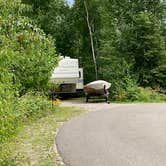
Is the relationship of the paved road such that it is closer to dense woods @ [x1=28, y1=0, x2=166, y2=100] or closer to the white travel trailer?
dense woods @ [x1=28, y1=0, x2=166, y2=100]

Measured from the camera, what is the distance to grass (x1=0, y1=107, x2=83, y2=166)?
8342mm

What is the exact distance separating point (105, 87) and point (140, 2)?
9.92m

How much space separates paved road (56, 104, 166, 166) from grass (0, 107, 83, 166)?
0.27 metres

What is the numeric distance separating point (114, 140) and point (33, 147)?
1932mm

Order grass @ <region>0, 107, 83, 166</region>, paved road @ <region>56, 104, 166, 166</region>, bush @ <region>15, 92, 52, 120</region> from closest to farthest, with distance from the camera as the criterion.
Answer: paved road @ <region>56, 104, 166, 166</region>
grass @ <region>0, 107, 83, 166</region>
bush @ <region>15, 92, 52, 120</region>

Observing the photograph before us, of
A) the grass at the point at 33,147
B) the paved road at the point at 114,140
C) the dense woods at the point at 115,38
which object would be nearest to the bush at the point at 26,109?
the grass at the point at 33,147

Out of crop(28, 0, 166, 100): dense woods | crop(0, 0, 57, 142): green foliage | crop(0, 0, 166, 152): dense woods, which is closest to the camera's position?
crop(0, 0, 57, 142): green foliage

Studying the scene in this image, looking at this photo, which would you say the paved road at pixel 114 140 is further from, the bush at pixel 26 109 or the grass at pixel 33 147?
the bush at pixel 26 109

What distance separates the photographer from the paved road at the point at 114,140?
8234 mm

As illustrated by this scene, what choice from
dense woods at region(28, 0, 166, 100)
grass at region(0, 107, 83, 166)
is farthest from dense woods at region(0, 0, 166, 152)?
grass at region(0, 107, 83, 166)

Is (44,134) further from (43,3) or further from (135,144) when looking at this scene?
(43,3)

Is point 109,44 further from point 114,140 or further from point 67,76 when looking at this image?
point 114,140

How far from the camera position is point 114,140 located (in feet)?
34.3

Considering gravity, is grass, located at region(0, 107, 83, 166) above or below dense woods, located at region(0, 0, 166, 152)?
below
